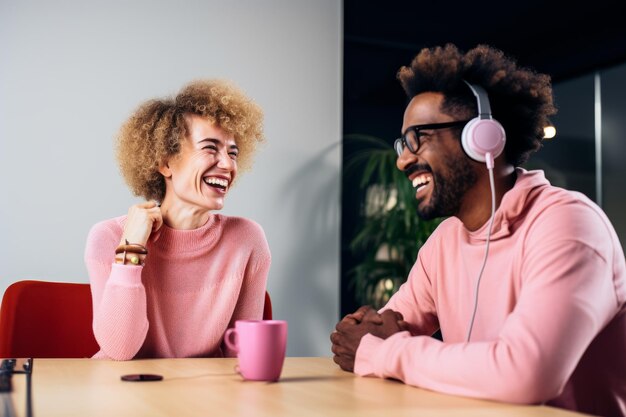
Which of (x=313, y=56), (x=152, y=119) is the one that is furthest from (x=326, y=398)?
(x=313, y=56)

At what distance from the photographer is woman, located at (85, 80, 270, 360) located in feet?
6.36

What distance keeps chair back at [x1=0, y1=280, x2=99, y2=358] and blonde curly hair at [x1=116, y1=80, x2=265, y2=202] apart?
0.42 meters

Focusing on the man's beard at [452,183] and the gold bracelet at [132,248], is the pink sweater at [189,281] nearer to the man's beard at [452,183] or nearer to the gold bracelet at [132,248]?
the gold bracelet at [132,248]

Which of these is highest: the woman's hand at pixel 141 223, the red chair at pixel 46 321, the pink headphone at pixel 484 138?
the pink headphone at pixel 484 138

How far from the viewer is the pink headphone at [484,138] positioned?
4.78 ft

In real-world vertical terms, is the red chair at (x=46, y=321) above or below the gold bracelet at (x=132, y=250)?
below

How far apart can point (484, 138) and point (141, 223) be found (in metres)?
1.00

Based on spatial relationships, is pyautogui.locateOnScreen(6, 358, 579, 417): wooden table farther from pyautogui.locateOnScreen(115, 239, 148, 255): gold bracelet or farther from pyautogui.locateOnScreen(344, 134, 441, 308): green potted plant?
pyautogui.locateOnScreen(344, 134, 441, 308): green potted plant

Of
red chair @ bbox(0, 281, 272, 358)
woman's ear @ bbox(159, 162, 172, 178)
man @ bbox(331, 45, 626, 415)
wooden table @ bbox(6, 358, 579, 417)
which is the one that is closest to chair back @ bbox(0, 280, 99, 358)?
red chair @ bbox(0, 281, 272, 358)

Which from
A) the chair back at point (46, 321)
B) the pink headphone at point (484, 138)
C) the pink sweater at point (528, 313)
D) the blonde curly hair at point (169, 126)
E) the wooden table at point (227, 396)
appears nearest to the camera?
the wooden table at point (227, 396)

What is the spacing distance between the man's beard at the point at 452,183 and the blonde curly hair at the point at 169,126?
2.92ft

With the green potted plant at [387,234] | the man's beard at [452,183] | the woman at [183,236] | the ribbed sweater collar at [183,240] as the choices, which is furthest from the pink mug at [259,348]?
the green potted plant at [387,234]

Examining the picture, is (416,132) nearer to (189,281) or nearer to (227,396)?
(227,396)

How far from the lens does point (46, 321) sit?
6.75 ft
